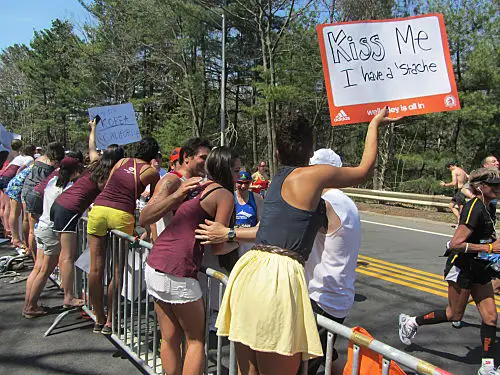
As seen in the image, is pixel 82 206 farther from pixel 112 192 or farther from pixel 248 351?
pixel 248 351

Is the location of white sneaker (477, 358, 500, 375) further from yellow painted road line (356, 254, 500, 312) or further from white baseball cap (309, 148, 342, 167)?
yellow painted road line (356, 254, 500, 312)

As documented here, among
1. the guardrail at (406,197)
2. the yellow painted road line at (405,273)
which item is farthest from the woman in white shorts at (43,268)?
the guardrail at (406,197)

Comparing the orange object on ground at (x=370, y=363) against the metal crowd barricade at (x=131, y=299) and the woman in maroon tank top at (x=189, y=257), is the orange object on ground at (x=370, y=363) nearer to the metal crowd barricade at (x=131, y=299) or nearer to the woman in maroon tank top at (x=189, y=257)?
the woman in maroon tank top at (x=189, y=257)

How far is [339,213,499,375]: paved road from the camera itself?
4145mm

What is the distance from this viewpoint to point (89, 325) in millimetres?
4500

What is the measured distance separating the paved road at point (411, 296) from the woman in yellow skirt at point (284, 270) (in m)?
2.30

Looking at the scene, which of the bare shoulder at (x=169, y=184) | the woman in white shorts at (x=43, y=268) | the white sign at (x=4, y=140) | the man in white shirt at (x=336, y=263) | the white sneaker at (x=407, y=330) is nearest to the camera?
the man in white shirt at (x=336, y=263)

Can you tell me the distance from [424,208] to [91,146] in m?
13.0

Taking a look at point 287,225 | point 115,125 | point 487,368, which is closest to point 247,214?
point 487,368

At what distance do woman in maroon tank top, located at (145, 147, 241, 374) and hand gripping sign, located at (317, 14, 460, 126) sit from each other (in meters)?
1.00

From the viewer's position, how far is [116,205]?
153 inches

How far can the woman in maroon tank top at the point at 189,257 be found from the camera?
8.67 ft

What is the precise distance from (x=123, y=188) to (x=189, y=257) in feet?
4.81

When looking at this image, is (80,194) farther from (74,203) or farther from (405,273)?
(405,273)
